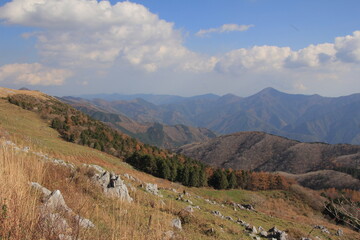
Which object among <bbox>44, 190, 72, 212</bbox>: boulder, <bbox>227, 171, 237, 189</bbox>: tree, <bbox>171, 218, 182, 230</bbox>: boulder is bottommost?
<bbox>227, 171, 237, 189</bbox>: tree

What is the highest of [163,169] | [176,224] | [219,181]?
[176,224]

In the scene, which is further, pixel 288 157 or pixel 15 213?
pixel 288 157

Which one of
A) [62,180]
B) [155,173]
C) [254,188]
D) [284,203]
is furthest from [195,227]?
[254,188]

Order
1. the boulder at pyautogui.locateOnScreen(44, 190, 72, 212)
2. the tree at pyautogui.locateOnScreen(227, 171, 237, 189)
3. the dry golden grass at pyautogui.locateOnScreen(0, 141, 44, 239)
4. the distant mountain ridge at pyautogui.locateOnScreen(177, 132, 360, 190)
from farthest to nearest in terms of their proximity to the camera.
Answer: the distant mountain ridge at pyautogui.locateOnScreen(177, 132, 360, 190)
the tree at pyautogui.locateOnScreen(227, 171, 237, 189)
the boulder at pyautogui.locateOnScreen(44, 190, 72, 212)
the dry golden grass at pyautogui.locateOnScreen(0, 141, 44, 239)

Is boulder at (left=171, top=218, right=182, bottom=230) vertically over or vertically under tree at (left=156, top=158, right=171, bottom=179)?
over

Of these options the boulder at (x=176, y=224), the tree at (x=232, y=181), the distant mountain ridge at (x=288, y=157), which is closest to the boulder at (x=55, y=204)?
the boulder at (x=176, y=224)

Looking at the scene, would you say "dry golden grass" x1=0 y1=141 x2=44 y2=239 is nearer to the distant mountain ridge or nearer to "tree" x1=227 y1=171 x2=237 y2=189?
"tree" x1=227 y1=171 x2=237 y2=189

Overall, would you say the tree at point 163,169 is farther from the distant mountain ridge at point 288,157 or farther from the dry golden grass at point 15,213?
the distant mountain ridge at point 288,157

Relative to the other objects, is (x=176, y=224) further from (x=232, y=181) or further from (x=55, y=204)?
(x=232, y=181)

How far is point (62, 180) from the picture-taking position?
27.8ft

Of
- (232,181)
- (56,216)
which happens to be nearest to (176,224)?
(56,216)

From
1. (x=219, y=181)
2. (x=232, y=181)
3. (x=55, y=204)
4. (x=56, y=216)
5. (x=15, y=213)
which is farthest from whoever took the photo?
(x=232, y=181)

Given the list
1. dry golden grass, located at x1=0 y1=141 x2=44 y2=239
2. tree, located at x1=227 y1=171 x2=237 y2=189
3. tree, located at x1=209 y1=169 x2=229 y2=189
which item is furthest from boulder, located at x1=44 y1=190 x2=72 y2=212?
tree, located at x1=227 y1=171 x2=237 y2=189

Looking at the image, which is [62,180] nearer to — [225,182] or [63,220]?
[63,220]
